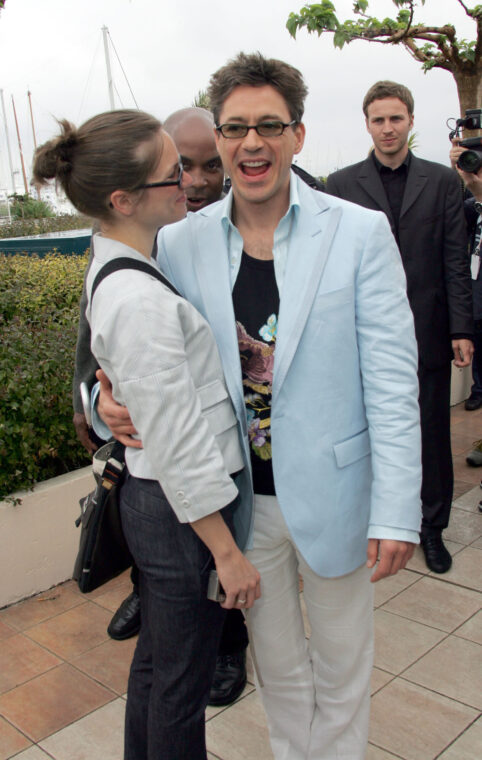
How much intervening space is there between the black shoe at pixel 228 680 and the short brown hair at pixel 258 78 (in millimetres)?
1972

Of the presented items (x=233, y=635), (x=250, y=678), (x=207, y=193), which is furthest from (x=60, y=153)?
(x=250, y=678)

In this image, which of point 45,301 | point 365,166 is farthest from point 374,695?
point 45,301

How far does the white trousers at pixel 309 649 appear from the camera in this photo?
1990 millimetres

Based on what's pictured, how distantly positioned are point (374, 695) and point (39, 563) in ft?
5.80

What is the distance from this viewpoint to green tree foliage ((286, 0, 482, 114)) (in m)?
9.62

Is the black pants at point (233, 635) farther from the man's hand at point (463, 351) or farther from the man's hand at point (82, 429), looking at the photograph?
the man's hand at point (463, 351)

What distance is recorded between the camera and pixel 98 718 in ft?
8.86

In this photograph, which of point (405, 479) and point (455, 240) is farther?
point (455, 240)

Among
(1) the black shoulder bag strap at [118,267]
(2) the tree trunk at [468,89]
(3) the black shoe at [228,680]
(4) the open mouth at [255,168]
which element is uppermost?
(2) the tree trunk at [468,89]

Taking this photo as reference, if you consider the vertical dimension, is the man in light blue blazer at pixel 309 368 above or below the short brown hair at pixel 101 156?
below

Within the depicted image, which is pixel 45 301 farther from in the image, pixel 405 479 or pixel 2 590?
pixel 405 479

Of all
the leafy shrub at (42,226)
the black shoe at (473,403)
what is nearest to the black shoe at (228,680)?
the black shoe at (473,403)

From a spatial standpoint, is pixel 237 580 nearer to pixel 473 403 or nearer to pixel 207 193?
pixel 207 193

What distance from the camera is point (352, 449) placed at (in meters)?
1.88
